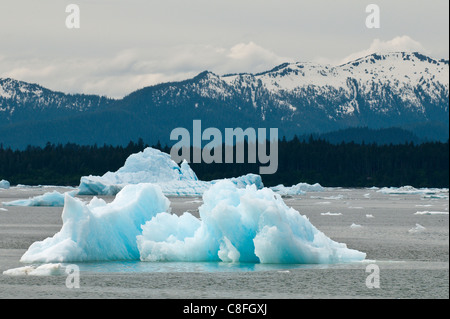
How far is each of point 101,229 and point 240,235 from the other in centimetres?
468

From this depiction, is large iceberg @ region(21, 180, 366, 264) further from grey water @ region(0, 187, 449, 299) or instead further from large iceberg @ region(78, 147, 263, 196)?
large iceberg @ region(78, 147, 263, 196)

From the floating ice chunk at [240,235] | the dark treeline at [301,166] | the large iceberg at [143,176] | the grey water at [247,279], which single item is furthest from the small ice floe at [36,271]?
the dark treeline at [301,166]

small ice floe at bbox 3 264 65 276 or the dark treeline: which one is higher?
the dark treeline

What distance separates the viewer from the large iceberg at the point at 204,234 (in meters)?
26.0

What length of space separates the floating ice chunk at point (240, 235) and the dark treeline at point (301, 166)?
12850cm

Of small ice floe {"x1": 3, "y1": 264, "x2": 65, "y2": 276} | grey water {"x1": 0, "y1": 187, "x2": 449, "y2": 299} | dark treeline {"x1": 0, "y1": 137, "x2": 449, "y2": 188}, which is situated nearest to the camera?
grey water {"x1": 0, "y1": 187, "x2": 449, "y2": 299}

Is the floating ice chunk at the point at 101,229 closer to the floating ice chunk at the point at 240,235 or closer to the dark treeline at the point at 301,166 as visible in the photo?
the floating ice chunk at the point at 240,235

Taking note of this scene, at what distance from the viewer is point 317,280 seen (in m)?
24.1

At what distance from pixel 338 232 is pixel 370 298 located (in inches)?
838

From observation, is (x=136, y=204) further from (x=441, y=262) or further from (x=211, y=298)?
(x=441, y=262)

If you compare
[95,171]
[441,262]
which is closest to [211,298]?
[441,262]

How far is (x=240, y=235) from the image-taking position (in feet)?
87.0

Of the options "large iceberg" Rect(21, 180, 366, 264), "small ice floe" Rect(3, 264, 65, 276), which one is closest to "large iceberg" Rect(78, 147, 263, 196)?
"large iceberg" Rect(21, 180, 366, 264)

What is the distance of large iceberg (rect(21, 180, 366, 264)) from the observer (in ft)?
85.3
